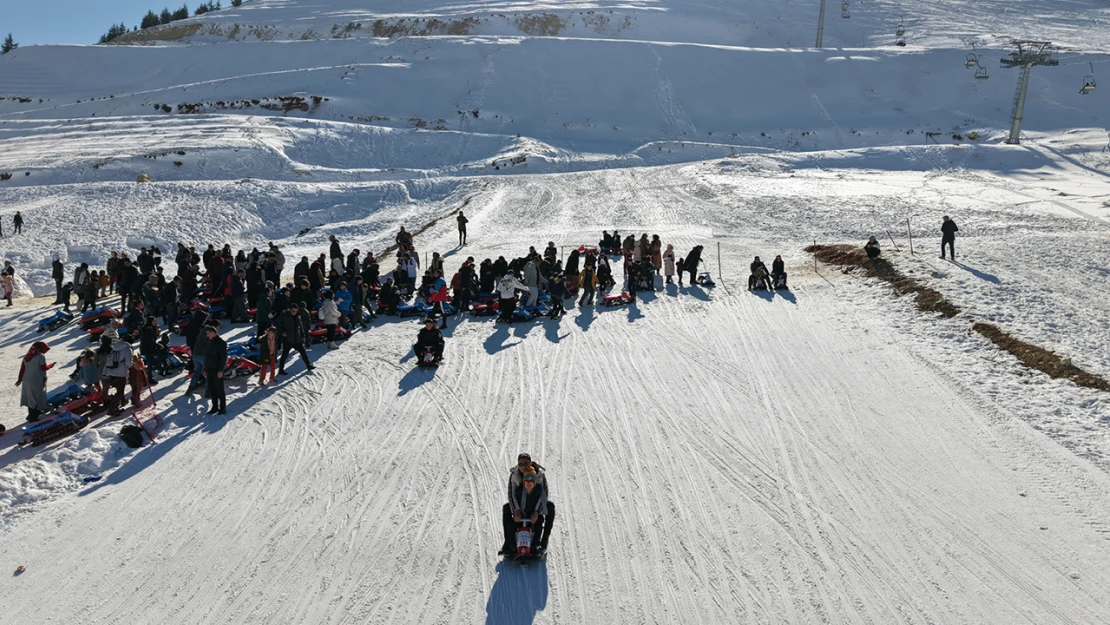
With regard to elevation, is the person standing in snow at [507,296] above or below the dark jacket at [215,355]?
below

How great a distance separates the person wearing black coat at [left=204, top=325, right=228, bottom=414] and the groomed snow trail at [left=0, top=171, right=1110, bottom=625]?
403 millimetres

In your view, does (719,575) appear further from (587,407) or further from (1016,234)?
(1016,234)

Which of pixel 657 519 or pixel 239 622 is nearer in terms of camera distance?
pixel 239 622

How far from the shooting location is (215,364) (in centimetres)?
1214

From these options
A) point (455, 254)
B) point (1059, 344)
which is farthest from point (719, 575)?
point (455, 254)

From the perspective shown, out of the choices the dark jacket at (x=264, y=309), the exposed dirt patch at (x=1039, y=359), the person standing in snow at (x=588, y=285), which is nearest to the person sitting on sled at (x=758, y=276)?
the person standing in snow at (x=588, y=285)

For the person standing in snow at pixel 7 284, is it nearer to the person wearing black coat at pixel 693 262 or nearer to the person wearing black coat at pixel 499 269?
the person wearing black coat at pixel 499 269

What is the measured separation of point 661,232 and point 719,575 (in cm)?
2084

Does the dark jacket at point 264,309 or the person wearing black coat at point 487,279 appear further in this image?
the person wearing black coat at point 487,279

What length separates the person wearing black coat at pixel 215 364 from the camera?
1212 cm

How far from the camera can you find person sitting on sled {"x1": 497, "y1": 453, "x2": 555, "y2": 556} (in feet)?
27.4

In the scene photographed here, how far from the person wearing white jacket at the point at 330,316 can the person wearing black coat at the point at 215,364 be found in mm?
3385

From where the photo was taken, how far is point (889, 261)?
809 inches

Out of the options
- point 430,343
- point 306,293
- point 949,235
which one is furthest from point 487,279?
point 949,235
